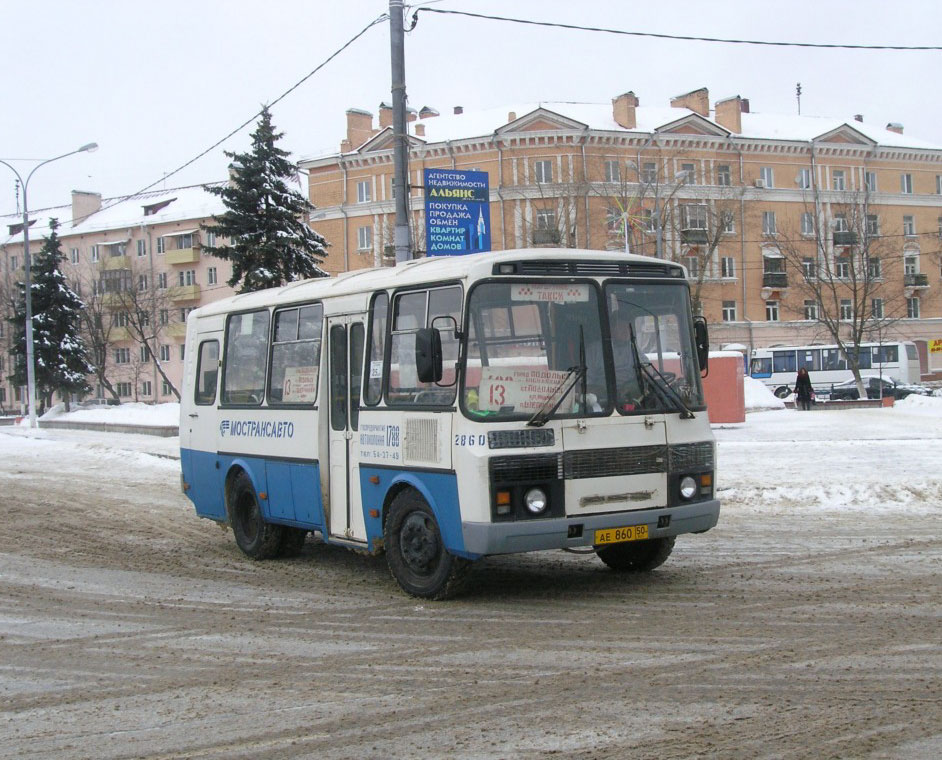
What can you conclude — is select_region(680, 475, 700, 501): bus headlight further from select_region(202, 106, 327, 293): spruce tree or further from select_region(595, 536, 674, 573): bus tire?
select_region(202, 106, 327, 293): spruce tree

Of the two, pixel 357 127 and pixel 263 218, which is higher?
pixel 357 127

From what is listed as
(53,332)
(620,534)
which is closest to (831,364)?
(53,332)

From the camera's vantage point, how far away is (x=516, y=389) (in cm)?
855

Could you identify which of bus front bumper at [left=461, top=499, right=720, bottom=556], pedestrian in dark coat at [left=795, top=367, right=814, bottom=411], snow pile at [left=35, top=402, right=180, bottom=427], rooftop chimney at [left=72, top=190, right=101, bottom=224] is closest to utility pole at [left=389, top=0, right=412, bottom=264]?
bus front bumper at [left=461, top=499, right=720, bottom=556]

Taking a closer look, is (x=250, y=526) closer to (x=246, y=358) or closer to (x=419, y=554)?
(x=246, y=358)

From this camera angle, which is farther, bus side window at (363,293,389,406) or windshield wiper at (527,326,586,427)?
bus side window at (363,293,389,406)

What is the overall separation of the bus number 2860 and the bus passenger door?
165cm

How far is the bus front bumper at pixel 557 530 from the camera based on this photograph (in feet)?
27.2

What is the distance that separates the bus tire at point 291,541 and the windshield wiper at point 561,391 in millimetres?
4093

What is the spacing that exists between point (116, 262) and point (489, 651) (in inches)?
3171

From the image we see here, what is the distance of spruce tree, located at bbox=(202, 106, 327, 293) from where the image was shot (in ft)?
135

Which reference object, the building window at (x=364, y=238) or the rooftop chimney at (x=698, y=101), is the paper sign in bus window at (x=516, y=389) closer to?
the building window at (x=364, y=238)

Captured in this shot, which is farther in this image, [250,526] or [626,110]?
[626,110]

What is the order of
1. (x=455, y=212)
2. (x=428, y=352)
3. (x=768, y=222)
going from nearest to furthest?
(x=428, y=352) < (x=455, y=212) < (x=768, y=222)
